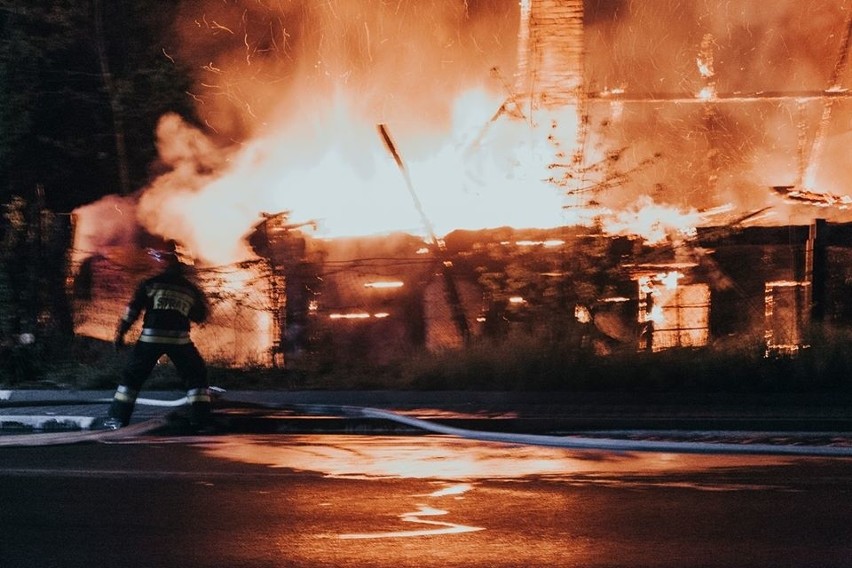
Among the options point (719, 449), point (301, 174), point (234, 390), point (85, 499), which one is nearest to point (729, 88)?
point (301, 174)

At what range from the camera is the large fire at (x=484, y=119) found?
18.0 meters

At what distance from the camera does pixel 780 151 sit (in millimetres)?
26484

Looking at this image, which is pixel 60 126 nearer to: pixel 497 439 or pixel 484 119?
pixel 484 119

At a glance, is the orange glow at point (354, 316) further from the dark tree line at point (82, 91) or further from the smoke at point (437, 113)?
the dark tree line at point (82, 91)

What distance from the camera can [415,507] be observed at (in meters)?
7.07

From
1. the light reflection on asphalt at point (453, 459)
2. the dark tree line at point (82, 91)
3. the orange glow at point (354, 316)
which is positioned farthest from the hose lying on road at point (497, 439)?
the dark tree line at point (82, 91)

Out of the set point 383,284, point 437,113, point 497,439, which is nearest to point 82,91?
point 437,113

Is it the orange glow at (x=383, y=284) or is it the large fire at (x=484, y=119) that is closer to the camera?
the orange glow at (x=383, y=284)

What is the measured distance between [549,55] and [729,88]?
240 inches

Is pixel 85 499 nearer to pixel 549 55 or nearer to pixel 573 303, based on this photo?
pixel 573 303

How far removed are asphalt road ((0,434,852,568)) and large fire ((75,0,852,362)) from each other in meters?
6.47

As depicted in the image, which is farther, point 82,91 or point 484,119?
point 484,119

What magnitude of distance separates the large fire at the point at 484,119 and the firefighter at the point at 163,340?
572 cm

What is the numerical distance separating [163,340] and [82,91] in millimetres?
11649
